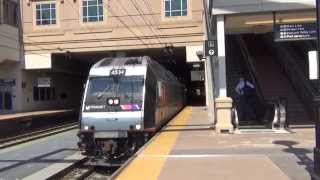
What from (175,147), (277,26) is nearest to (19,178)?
(175,147)

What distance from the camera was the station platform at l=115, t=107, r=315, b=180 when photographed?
11242 millimetres

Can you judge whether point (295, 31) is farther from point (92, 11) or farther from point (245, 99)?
point (92, 11)

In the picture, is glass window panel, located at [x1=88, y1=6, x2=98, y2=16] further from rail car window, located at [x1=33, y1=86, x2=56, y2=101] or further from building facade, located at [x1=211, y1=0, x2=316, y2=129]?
building facade, located at [x1=211, y1=0, x2=316, y2=129]

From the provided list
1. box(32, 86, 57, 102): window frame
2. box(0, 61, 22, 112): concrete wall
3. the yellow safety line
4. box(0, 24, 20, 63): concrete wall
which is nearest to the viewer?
the yellow safety line

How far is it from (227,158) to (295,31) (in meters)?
6.53

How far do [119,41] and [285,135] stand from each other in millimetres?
31836

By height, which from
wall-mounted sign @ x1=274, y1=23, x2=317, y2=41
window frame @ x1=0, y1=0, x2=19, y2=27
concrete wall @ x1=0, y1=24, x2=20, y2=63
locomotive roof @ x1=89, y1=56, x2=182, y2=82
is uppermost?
window frame @ x1=0, y1=0, x2=19, y2=27

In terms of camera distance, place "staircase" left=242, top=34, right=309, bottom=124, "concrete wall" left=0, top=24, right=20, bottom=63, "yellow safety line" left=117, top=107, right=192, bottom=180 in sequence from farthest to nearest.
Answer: "concrete wall" left=0, top=24, right=20, bottom=63 < "staircase" left=242, top=34, right=309, bottom=124 < "yellow safety line" left=117, top=107, right=192, bottom=180

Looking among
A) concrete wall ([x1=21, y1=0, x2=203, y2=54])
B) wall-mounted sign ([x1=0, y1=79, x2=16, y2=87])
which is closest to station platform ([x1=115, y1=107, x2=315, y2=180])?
concrete wall ([x1=21, y1=0, x2=203, y2=54])

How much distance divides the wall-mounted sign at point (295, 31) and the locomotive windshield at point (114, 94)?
14.9 feet

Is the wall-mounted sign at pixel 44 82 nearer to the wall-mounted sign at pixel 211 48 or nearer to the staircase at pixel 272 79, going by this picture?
the staircase at pixel 272 79


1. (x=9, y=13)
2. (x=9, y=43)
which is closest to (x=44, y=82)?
(x=9, y=43)

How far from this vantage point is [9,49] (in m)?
47.6

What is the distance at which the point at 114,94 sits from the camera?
18984 millimetres
